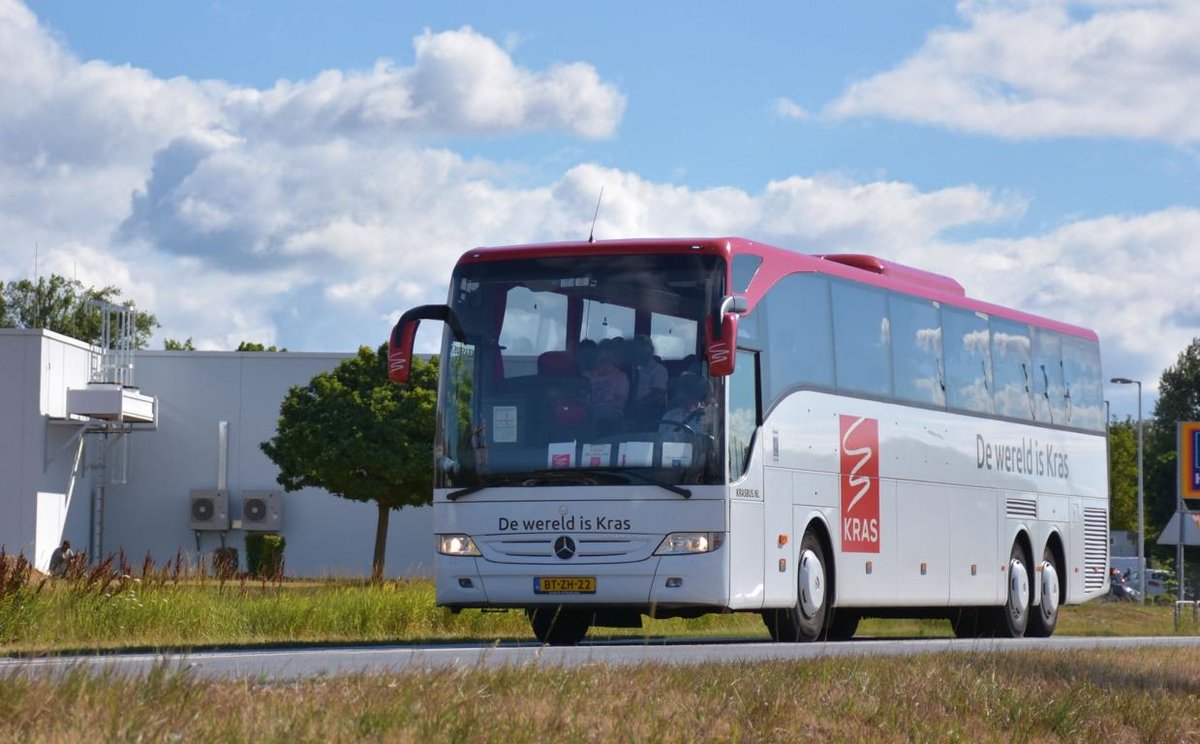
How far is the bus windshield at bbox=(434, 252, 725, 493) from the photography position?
16703 millimetres

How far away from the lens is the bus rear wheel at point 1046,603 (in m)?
24.5

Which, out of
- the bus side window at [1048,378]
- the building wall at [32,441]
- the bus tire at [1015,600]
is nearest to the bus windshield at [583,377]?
the bus tire at [1015,600]

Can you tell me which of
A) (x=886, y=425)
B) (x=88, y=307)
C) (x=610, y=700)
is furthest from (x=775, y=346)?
(x=88, y=307)

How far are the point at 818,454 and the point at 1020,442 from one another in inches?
229

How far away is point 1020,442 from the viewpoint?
2395 centimetres

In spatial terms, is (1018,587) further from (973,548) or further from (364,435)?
(364,435)

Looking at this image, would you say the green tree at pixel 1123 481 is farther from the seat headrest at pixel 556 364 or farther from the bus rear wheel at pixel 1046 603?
the seat headrest at pixel 556 364

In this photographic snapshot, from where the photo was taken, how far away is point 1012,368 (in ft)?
78.6

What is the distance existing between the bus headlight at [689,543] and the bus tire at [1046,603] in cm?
892

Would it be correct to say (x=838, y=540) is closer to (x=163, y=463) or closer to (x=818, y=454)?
(x=818, y=454)

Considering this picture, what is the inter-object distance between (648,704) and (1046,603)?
15794mm

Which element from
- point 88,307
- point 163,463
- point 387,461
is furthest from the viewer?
point 88,307

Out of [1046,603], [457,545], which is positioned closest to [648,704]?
[457,545]

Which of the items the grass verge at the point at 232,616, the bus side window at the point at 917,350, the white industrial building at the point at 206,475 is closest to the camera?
the grass verge at the point at 232,616
